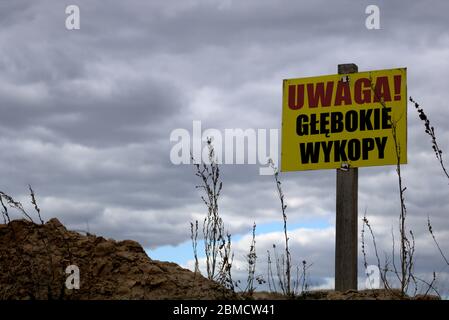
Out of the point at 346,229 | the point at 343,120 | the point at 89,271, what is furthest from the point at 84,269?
the point at 343,120

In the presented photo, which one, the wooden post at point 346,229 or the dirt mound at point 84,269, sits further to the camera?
the wooden post at point 346,229

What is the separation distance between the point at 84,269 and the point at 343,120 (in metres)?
4.89

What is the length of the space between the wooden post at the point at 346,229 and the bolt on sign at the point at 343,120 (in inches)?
8.1

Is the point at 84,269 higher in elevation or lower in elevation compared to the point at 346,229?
lower

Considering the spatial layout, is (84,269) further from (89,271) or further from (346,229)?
(346,229)

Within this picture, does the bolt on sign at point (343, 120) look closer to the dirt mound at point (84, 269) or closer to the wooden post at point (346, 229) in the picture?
the wooden post at point (346, 229)

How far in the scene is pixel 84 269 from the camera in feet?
19.1

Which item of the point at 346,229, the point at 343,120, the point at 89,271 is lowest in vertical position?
the point at 89,271

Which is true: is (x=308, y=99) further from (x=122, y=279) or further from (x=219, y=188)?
(x=122, y=279)

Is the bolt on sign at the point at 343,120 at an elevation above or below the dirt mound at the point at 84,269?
above

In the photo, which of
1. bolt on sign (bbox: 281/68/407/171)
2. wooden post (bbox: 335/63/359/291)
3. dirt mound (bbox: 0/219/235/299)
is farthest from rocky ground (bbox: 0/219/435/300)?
bolt on sign (bbox: 281/68/407/171)

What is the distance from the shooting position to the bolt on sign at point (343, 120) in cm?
923

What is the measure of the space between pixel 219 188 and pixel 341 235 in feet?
11.6

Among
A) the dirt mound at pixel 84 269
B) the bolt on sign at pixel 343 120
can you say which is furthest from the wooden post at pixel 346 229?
the dirt mound at pixel 84 269
